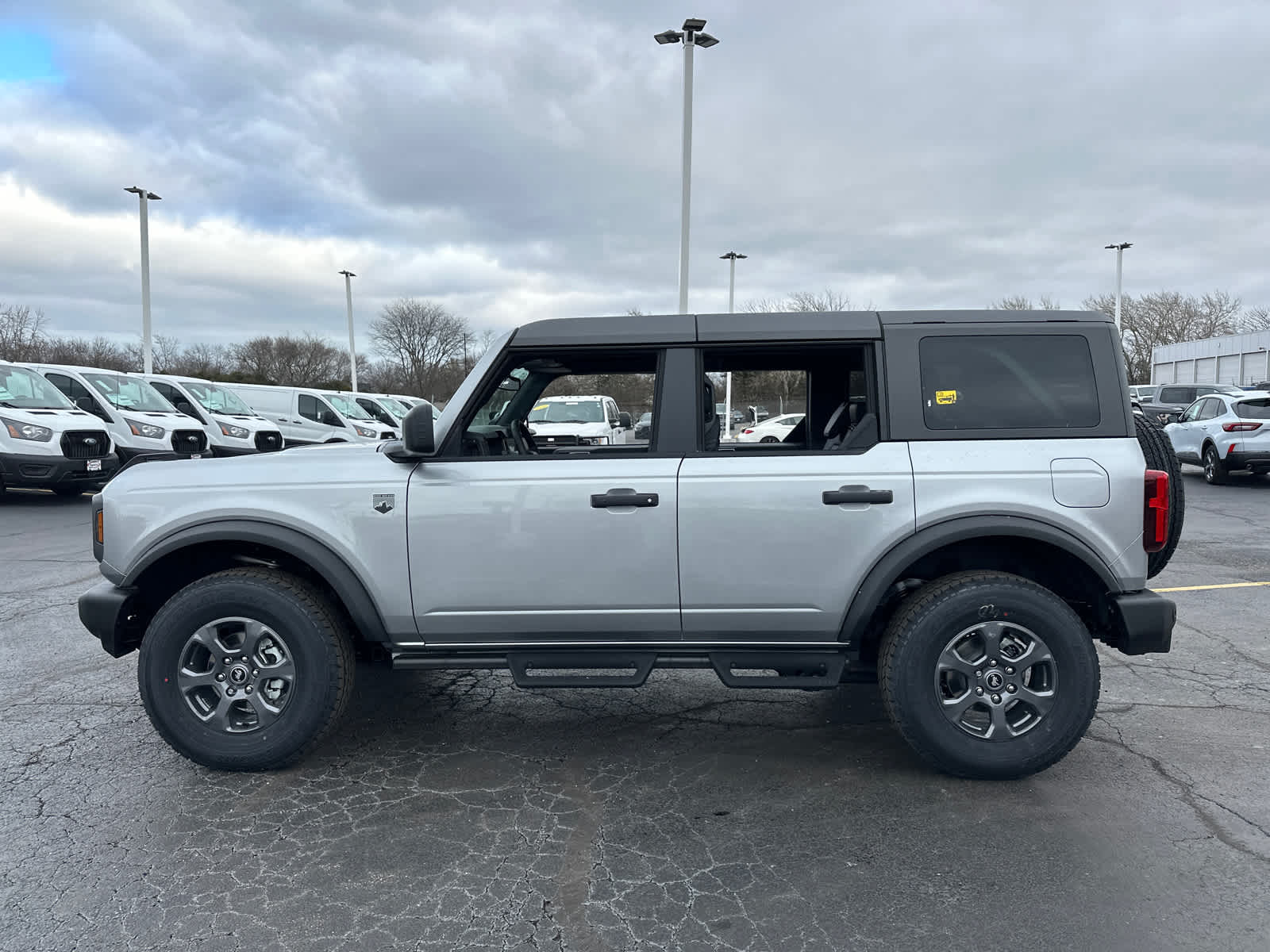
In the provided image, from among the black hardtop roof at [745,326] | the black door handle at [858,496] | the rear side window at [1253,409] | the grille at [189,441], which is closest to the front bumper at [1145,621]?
the black door handle at [858,496]

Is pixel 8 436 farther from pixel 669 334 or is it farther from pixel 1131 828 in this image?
pixel 1131 828

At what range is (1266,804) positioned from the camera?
3.40 metres

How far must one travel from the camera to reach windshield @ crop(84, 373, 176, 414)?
15211 mm

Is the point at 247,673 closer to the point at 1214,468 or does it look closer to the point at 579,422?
the point at 579,422

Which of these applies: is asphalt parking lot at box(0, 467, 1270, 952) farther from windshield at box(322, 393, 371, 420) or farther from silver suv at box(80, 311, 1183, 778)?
windshield at box(322, 393, 371, 420)

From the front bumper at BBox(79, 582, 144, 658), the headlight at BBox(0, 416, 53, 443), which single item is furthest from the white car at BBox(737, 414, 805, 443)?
the headlight at BBox(0, 416, 53, 443)

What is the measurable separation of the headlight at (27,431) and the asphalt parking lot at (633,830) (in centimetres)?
942

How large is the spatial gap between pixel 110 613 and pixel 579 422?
7411 mm

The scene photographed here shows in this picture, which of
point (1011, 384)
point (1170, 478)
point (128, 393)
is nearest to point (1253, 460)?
point (1170, 478)

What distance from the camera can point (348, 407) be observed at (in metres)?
23.5

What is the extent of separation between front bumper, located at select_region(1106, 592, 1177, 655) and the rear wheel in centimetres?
1383

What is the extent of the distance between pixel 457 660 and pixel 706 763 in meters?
1.14

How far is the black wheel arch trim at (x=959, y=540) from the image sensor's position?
3525mm

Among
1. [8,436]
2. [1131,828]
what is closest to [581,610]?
[1131,828]
